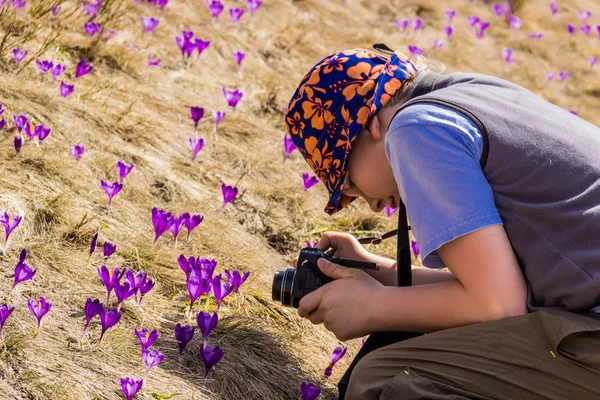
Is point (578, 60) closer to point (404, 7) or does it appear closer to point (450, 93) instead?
point (404, 7)

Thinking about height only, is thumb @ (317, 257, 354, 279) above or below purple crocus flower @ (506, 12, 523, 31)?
above

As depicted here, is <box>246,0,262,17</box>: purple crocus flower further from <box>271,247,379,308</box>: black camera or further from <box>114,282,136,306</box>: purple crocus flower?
<box>114,282,136,306</box>: purple crocus flower

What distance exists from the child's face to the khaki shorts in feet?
1.49

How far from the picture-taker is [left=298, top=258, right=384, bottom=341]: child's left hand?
241 cm

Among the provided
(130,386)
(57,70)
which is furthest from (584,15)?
(130,386)

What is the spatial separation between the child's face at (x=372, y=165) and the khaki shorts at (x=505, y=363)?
0.46 meters

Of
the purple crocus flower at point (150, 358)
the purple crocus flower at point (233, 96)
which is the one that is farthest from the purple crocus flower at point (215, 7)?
the purple crocus flower at point (150, 358)

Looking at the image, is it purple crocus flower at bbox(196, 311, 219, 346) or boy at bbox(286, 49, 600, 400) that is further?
purple crocus flower at bbox(196, 311, 219, 346)

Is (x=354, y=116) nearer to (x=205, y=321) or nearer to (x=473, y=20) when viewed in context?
(x=205, y=321)

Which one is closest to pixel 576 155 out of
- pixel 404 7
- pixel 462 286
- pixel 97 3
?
pixel 462 286

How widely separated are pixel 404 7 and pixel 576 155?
229 inches

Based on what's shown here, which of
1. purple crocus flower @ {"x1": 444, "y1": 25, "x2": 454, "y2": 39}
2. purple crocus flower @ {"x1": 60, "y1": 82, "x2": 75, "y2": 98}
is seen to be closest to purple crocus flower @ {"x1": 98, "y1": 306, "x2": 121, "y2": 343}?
purple crocus flower @ {"x1": 60, "y1": 82, "x2": 75, "y2": 98}

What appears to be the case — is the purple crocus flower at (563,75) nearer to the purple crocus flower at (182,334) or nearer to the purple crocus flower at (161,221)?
the purple crocus flower at (161,221)

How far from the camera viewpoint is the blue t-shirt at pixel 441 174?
2094 mm
